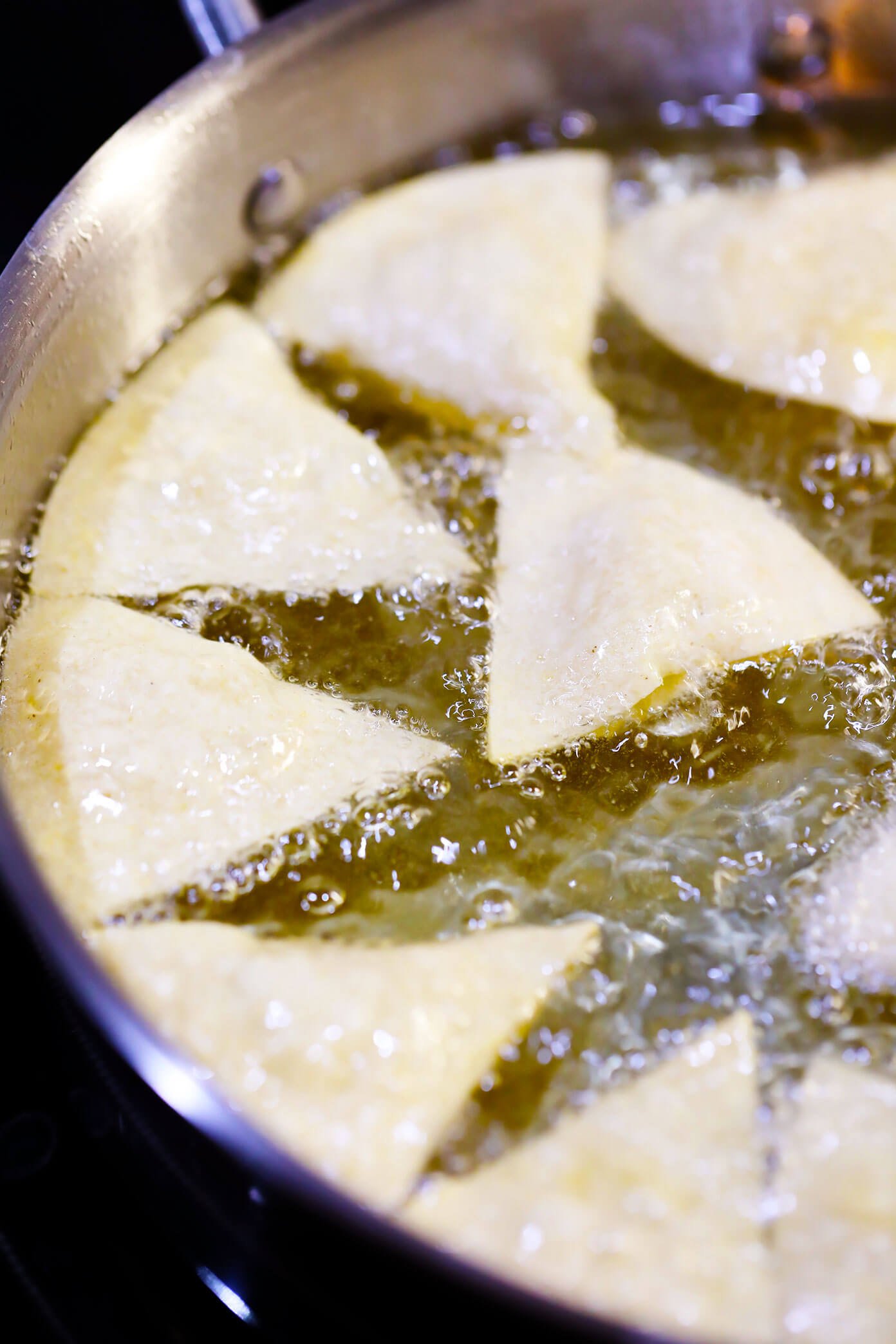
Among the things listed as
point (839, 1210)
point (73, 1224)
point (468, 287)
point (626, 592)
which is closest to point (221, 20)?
point (468, 287)

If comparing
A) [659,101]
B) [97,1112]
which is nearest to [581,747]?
[97,1112]

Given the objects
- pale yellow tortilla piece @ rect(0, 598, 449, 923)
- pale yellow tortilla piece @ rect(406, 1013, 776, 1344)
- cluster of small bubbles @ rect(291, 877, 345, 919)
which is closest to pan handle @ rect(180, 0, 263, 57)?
pale yellow tortilla piece @ rect(0, 598, 449, 923)

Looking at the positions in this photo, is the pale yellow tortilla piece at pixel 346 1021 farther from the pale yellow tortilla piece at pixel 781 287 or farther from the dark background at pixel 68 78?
the dark background at pixel 68 78

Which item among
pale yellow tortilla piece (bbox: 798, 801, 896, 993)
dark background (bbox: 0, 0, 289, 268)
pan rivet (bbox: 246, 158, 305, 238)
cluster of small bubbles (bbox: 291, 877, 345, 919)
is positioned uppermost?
dark background (bbox: 0, 0, 289, 268)

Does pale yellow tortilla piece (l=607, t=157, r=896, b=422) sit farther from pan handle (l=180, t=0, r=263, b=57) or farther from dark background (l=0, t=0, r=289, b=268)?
dark background (l=0, t=0, r=289, b=268)

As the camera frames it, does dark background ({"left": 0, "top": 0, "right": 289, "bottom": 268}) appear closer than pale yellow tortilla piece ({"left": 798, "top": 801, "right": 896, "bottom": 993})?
No

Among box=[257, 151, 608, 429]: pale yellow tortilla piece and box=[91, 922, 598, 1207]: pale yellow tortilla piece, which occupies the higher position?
box=[257, 151, 608, 429]: pale yellow tortilla piece
